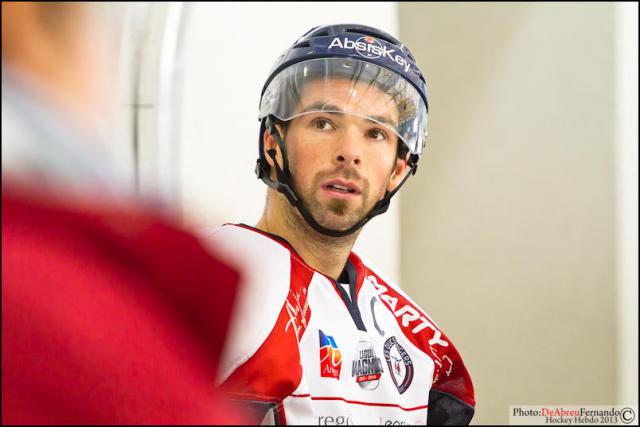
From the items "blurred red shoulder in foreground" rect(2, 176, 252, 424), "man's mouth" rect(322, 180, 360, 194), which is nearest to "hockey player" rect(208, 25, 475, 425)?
"man's mouth" rect(322, 180, 360, 194)

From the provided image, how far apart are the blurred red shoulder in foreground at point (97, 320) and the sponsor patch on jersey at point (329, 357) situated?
0.34 m

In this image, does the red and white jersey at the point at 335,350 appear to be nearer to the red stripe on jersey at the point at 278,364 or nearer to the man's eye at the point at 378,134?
the red stripe on jersey at the point at 278,364

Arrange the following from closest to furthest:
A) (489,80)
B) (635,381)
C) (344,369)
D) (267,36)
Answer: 1. (344,369)
2. (267,36)
3. (489,80)
4. (635,381)

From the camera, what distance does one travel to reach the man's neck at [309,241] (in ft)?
2.72

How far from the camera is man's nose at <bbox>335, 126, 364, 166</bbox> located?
76 centimetres

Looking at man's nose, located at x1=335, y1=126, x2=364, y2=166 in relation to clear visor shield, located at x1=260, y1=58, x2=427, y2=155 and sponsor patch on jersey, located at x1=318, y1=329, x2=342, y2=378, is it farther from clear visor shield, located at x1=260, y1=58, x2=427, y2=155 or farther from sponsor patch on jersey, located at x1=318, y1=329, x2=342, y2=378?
sponsor patch on jersey, located at x1=318, y1=329, x2=342, y2=378

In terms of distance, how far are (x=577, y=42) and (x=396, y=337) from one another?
66.3 inches

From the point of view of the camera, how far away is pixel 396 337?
840 millimetres

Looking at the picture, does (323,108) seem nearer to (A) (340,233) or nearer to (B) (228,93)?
(A) (340,233)

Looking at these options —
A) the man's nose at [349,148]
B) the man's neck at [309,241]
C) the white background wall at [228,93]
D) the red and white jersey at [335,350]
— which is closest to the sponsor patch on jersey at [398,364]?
the red and white jersey at [335,350]

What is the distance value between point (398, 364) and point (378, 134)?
262mm

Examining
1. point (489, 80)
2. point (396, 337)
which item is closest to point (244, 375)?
point (396, 337)

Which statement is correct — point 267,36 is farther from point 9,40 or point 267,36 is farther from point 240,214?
point 9,40

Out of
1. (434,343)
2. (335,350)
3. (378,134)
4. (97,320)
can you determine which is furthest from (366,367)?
(97,320)
